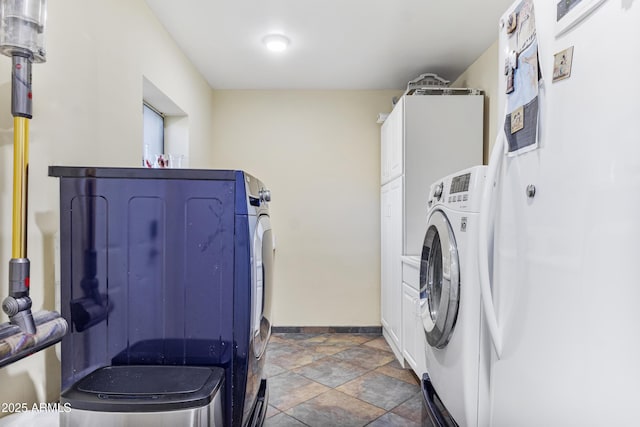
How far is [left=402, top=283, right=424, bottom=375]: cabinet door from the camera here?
8.16ft

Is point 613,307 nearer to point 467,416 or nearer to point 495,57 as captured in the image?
point 467,416

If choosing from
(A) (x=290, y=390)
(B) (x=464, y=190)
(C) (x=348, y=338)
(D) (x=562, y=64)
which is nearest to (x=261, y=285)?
(B) (x=464, y=190)

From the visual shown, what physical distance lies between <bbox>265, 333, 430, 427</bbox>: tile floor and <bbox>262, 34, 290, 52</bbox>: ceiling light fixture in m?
2.45

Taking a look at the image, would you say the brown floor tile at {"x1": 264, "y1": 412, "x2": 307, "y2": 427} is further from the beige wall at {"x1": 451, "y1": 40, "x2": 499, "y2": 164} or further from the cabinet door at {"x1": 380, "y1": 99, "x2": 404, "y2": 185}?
the beige wall at {"x1": 451, "y1": 40, "x2": 499, "y2": 164}

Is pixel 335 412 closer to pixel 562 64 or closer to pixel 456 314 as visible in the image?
pixel 456 314

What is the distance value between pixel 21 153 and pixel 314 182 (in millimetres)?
2988

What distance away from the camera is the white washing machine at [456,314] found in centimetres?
137

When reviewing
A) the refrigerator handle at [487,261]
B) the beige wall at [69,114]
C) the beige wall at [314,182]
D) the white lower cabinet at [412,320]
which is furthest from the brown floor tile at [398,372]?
the beige wall at [69,114]

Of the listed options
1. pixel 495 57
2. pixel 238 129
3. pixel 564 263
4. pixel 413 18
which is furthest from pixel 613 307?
pixel 238 129

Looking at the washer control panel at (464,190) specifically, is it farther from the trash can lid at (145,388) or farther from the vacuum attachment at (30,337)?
the vacuum attachment at (30,337)

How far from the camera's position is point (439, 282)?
183 cm

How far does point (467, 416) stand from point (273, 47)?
101 inches

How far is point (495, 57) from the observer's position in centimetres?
270

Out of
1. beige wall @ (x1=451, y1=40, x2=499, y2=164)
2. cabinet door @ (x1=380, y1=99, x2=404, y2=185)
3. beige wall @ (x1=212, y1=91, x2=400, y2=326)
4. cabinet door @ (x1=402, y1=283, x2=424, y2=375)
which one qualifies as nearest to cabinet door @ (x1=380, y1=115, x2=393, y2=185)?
cabinet door @ (x1=380, y1=99, x2=404, y2=185)
